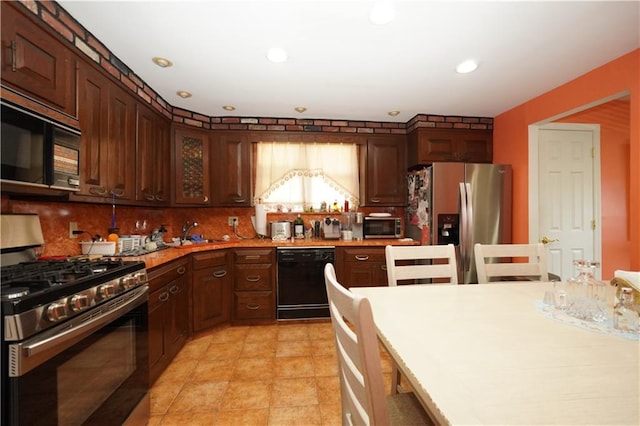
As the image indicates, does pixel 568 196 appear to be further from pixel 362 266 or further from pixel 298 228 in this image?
pixel 298 228

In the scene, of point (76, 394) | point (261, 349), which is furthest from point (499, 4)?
point (261, 349)

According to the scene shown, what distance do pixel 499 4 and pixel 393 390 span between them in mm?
2220

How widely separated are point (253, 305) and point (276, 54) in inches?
95.0

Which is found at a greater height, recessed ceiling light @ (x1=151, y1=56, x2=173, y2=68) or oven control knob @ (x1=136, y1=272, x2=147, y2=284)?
recessed ceiling light @ (x1=151, y1=56, x2=173, y2=68)

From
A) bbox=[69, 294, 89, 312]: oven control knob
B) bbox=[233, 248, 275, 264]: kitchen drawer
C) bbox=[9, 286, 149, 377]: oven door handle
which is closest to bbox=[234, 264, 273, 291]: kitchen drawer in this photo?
bbox=[233, 248, 275, 264]: kitchen drawer

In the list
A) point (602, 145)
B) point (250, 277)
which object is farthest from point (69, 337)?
point (602, 145)

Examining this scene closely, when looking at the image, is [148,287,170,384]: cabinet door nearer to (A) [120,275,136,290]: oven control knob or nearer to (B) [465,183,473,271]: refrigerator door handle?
(A) [120,275,136,290]: oven control knob

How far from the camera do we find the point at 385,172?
3520mm

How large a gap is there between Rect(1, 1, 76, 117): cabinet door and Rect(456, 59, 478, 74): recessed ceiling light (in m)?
2.69

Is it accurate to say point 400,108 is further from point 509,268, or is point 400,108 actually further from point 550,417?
point 550,417

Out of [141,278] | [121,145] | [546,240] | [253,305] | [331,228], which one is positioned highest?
[121,145]

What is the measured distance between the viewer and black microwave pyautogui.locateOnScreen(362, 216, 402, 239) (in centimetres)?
336

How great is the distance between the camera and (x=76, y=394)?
3.71ft

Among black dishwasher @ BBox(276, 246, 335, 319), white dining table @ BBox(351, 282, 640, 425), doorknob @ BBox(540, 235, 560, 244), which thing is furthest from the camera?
black dishwasher @ BBox(276, 246, 335, 319)
